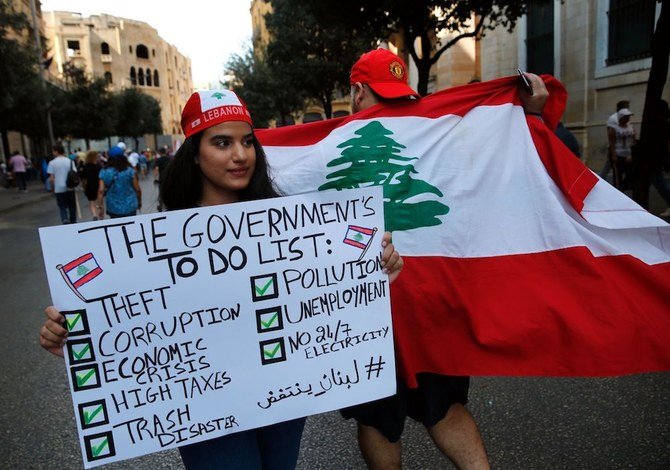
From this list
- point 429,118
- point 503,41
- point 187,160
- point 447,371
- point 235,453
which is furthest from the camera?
point 503,41

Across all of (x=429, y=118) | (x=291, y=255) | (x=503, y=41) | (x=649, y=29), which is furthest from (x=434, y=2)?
(x=291, y=255)

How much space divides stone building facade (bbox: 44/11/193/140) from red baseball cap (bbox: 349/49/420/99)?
71.2m

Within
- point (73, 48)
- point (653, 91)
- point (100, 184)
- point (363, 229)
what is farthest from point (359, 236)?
point (73, 48)

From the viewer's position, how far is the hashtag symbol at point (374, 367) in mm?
1935

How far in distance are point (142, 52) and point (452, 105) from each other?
296 feet

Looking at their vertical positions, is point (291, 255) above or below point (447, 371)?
above

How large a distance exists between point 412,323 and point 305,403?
56 cm

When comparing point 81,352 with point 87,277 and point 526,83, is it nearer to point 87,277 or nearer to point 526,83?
point 87,277

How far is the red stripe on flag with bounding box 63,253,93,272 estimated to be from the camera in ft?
5.13

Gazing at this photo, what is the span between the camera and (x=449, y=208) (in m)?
2.25

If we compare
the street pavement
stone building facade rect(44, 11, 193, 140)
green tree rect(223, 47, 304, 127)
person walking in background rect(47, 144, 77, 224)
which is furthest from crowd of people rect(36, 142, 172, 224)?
stone building facade rect(44, 11, 193, 140)

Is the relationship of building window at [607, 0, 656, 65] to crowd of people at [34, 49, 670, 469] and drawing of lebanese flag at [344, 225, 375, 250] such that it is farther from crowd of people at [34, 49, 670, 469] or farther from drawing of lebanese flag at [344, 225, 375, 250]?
drawing of lebanese flag at [344, 225, 375, 250]

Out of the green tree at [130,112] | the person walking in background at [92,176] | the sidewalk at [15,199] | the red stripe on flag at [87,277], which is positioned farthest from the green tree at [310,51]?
the green tree at [130,112]

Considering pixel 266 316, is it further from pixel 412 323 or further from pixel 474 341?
pixel 474 341
